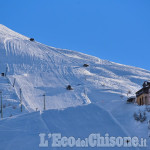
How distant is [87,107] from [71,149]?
211 inches

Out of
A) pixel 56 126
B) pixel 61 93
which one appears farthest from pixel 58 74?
pixel 56 126

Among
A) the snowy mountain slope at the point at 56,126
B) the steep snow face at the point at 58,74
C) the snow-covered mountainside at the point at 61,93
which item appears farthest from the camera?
the steep snow face at the point at 58,74

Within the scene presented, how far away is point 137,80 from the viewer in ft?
187

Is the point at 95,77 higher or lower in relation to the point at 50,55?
lower

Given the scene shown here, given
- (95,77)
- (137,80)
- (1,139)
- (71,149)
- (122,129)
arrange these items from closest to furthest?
(71,149) < (1,139) < (122,129) < (95,77) < (137,80)

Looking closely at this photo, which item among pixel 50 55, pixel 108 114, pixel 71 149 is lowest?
pixel 71 149

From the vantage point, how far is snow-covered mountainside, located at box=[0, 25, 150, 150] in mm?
15430

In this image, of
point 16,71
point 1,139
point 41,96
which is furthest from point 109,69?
point 1,139

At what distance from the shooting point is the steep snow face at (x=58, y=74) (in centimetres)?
3972

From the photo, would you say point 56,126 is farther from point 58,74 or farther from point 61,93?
point 58,74

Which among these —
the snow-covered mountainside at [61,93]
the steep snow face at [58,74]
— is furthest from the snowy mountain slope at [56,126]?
the steep snow face at [58,74]

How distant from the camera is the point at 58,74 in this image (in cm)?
5019

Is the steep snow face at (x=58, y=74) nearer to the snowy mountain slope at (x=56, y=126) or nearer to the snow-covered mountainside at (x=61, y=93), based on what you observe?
the snow-covered mountainside at (x=61, y=93)

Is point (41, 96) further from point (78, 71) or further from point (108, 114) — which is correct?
point (108, 114)
